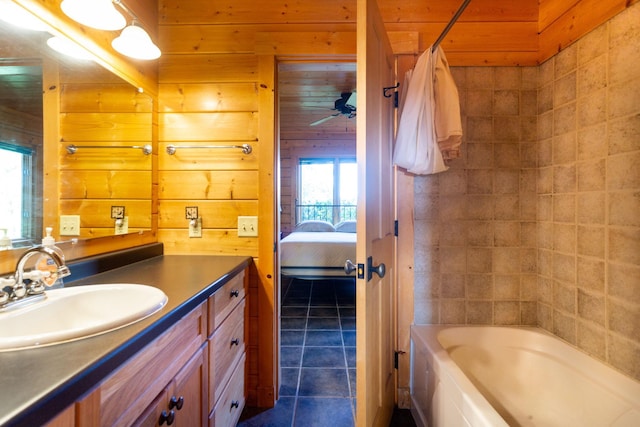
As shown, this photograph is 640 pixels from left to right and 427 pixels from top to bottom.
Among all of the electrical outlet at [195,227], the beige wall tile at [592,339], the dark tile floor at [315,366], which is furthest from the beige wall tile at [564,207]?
the electrical outlet at [195,227]

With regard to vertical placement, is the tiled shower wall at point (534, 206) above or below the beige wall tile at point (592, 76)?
below

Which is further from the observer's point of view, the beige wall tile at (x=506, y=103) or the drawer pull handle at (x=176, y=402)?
the beige wall tile at (x=506, y=103)

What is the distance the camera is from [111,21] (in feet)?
3.58

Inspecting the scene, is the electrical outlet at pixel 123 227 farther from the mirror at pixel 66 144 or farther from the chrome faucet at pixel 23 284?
the chrome faucet at pixel 23 284

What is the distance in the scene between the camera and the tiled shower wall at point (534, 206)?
1.19 metres

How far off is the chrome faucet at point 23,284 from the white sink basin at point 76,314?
0.03 metres

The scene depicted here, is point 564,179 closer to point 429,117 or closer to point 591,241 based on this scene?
point 591,241

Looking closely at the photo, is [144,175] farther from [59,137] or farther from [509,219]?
[509,219]

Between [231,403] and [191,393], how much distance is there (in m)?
0.47

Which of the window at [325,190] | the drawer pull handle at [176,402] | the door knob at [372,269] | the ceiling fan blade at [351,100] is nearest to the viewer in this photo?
the drawer pull handle at [176,402]

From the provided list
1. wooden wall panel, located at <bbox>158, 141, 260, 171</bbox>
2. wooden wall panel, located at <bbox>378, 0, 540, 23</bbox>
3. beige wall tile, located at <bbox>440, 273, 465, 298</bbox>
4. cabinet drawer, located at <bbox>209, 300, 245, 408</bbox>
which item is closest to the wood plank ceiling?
wooden wall panel, located at <bbox>378, 0, 540, 23</bbox>

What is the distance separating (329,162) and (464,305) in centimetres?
422

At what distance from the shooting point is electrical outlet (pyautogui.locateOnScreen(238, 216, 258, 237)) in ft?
5.22

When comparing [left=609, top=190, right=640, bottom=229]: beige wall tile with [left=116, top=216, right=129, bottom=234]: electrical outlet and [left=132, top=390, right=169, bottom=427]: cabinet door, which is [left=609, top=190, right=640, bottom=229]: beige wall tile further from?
[left=116, top=216, right=129, bottom=234]: electrical outlet
